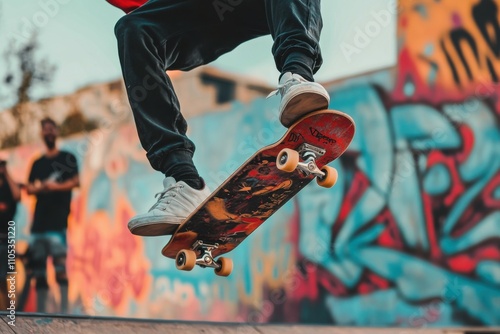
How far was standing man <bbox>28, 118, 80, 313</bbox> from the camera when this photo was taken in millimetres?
9891

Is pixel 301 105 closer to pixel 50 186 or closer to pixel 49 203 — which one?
pixel 50 186

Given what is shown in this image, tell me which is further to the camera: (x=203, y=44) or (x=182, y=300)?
(x=182, y=300)

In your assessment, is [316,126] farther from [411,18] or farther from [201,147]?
[201,147]

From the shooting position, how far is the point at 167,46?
3.96 m

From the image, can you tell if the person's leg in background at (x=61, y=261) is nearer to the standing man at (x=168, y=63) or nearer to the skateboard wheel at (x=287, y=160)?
the standing man at (x=168, y=63)

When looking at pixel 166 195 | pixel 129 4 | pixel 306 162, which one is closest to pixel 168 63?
pixel 129 4

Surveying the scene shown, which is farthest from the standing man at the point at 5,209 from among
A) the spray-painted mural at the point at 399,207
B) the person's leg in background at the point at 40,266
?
the spray-painted mural at the point at 399,207

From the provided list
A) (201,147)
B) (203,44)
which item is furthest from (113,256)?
(203,44)

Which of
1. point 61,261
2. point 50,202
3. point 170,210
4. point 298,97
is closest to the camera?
point 298,97

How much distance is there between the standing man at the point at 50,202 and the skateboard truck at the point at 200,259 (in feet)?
17.2

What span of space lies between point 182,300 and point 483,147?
18.5ft

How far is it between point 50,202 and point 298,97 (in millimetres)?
7450

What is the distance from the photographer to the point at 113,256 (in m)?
13.5

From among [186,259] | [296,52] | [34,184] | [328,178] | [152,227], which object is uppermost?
[34,184]
